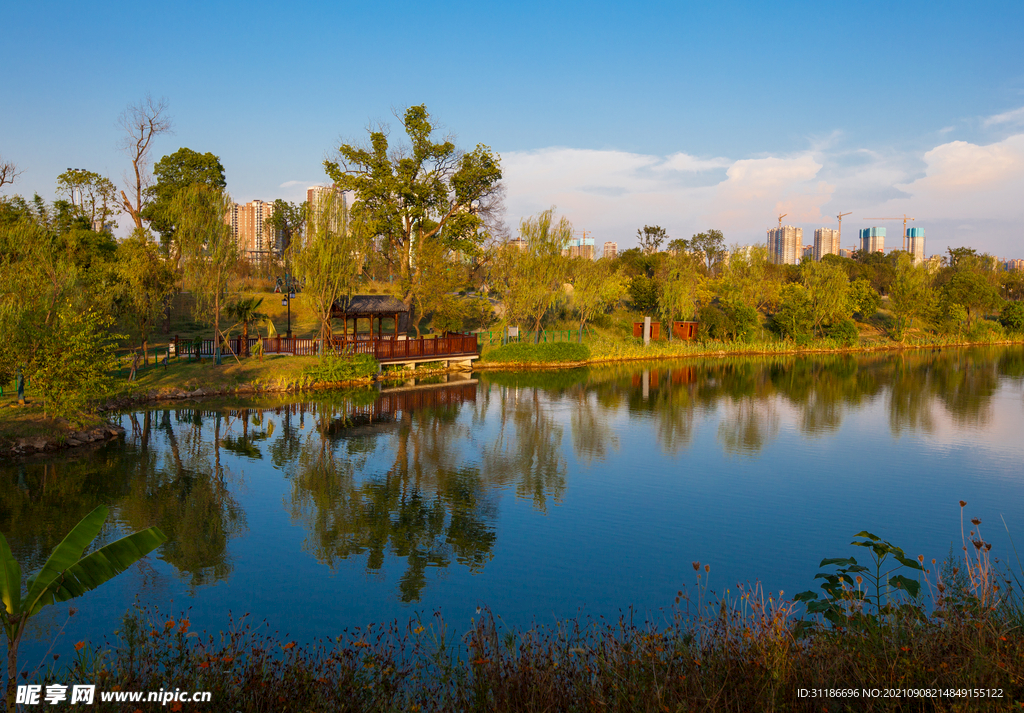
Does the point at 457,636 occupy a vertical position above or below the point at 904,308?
below

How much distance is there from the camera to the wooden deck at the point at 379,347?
29609 mm

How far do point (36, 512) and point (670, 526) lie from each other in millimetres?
11262

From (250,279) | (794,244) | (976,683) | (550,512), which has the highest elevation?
(794,244)

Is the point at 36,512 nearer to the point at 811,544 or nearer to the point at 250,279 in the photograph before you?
the point at 811,544

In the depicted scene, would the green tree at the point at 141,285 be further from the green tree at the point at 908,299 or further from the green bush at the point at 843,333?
the green tree at the point at 908,299

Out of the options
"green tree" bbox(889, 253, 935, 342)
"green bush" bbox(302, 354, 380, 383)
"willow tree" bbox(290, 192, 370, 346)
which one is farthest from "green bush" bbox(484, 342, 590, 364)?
"green tree" bbox(889, 253, 935, 342)

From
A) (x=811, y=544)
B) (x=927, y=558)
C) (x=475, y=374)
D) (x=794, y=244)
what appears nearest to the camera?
(x=927, y=558)

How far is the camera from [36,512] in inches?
510

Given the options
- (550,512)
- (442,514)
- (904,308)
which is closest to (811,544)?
(550,512)

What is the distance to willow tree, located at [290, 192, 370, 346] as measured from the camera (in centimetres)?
2944

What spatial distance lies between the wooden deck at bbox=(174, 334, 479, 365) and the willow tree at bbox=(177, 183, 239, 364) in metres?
1.48

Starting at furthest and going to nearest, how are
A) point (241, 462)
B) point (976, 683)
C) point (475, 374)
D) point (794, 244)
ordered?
point (794, 244) < point (475, 374) < point (241, 462) < point (976, 683)

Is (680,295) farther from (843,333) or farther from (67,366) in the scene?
(67,366)

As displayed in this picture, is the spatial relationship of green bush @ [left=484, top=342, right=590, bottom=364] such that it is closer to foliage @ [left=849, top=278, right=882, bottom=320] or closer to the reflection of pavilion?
the reflection of pavilion
